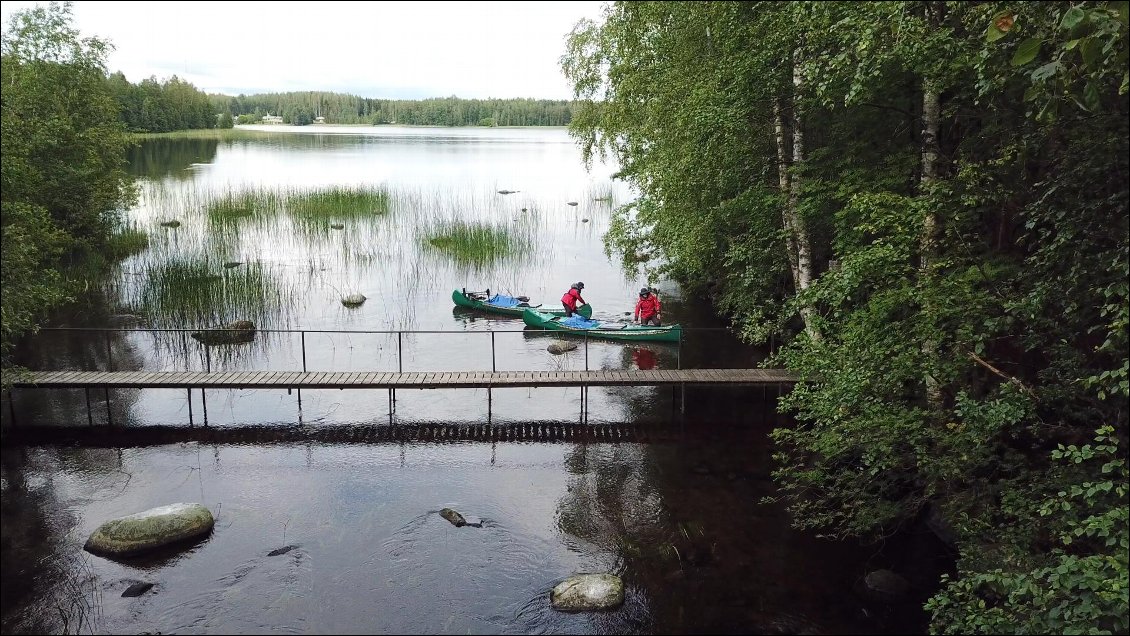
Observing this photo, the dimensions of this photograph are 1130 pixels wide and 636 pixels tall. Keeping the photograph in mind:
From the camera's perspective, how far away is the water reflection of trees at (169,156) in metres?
53.0

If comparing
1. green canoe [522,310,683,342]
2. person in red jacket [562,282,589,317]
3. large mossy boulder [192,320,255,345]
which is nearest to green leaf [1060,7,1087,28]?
green canoe [522,310,683,342]

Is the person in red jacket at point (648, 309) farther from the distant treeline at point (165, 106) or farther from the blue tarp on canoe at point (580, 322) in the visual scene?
the distant treeline at point (165, 106)

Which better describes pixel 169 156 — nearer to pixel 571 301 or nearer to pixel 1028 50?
pixel 571 301

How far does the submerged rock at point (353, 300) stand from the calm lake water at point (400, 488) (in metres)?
0.30

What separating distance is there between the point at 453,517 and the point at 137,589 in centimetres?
414

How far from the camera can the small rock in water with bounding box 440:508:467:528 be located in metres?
11.5

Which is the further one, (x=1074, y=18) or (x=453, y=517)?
(x=453, y=517)

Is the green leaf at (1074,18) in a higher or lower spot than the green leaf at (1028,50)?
higher

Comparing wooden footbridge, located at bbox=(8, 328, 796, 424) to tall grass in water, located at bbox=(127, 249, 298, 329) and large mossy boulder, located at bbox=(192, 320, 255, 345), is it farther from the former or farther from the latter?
tall grass in water, located at bbox=(127, 249, 298, 329)

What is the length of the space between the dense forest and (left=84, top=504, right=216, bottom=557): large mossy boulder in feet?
26.4

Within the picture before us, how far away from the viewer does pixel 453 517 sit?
38.1 feet

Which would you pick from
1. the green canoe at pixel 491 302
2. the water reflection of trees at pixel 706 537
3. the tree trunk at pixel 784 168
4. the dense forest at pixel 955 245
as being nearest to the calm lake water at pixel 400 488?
the water reflection of trees at pixel 706 537

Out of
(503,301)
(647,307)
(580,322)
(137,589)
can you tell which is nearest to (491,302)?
(503,301)

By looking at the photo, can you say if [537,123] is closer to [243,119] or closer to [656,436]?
[243,119]
